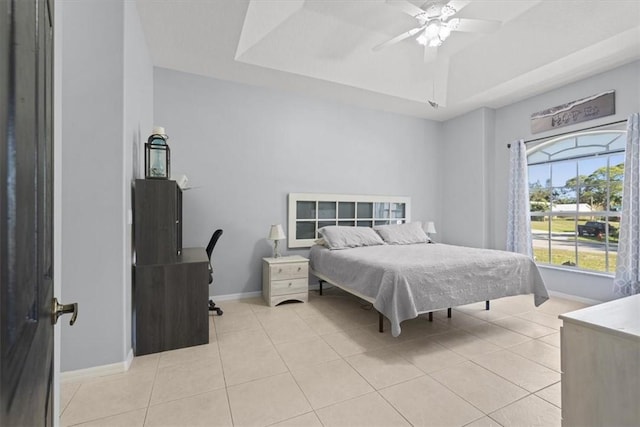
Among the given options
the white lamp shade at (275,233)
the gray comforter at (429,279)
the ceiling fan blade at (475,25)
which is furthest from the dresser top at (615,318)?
the white lamp shade at (275,233)

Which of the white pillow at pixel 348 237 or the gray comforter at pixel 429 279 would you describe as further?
the white pillow at pixel 348 237

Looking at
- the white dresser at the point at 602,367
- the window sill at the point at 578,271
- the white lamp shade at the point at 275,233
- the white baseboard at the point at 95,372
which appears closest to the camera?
the white dresser at the point at 602,367

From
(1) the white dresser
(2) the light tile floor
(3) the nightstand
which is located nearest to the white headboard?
(3) the nightstand

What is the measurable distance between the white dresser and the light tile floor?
25.8 inches

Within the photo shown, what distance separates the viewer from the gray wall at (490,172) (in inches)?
147

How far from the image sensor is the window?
362cm

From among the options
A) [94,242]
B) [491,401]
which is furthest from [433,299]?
[94,242]

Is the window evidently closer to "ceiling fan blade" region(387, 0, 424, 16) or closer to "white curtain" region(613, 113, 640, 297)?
"white curtain" region(613, 113, 640, 297)

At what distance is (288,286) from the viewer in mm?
3617

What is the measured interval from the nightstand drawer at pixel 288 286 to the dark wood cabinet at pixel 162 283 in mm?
1097

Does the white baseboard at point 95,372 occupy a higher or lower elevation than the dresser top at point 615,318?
lower

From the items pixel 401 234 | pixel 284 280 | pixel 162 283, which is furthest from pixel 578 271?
pixel 162 283

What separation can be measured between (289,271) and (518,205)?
3.56 m

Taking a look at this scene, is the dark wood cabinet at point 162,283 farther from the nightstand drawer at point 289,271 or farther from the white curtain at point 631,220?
the white curtain at point 631,220
